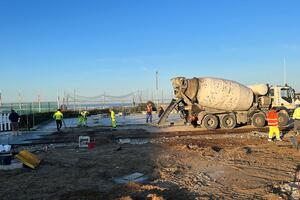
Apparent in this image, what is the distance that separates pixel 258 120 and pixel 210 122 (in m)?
3.06

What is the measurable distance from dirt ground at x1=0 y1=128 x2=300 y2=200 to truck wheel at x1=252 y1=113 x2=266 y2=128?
9.16m

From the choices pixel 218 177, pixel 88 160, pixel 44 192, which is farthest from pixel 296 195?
pixel 88 160

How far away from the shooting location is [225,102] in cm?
2477

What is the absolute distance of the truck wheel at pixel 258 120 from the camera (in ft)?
83.3

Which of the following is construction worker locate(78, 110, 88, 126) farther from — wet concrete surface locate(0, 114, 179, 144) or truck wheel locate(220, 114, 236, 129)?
truck wheel locate(220, 114, 236, 129)

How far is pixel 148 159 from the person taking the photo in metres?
13.4

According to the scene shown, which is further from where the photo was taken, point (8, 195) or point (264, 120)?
point (264, 120)

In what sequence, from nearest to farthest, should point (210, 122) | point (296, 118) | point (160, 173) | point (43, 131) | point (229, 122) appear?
point (160, 173)
point (296, 118)
point (210, 122)
point (229, 122)
point (43, 131)

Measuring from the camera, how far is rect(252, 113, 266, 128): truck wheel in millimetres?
25375

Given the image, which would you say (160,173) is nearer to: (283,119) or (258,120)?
(258,120)

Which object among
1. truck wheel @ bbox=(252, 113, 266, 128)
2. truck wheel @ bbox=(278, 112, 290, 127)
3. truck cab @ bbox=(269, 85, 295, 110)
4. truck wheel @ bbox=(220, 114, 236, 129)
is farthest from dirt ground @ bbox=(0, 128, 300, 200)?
truck cab @ bbox=(269, 85, 295, 110)

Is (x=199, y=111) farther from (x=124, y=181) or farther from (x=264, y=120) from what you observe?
(x=124, y=181)

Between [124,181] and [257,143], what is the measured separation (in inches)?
345

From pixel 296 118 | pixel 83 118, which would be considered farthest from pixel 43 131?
pixel 296 118
